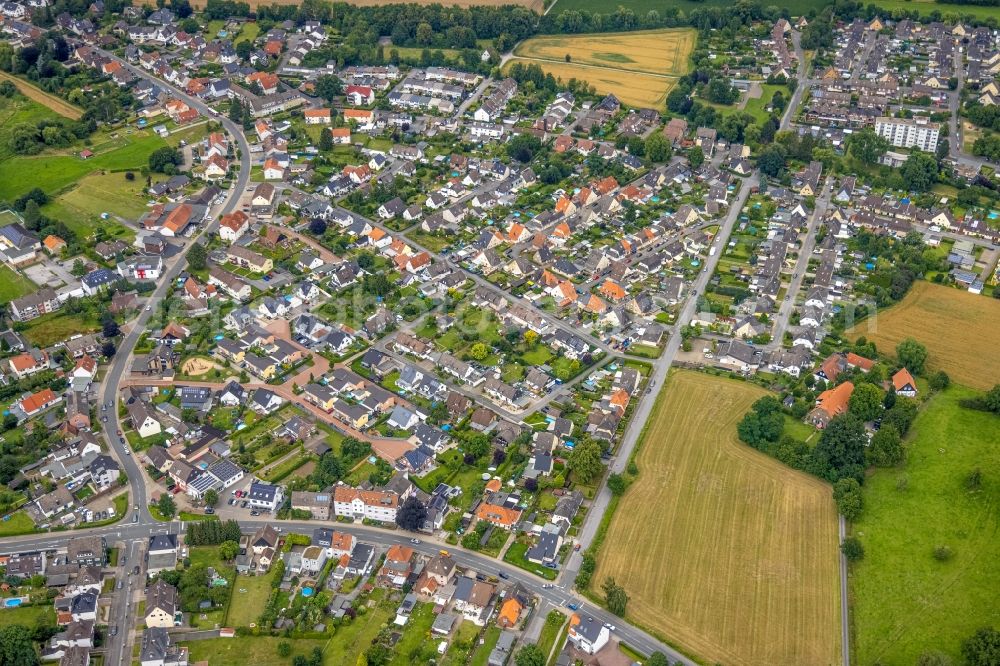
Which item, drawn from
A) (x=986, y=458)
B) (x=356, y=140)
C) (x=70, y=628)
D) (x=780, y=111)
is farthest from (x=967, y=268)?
(x=70, y=628)

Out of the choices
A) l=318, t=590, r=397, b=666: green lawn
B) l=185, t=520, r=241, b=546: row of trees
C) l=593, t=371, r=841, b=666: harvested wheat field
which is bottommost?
l=318, t=590, r=397, b=666: green lawn

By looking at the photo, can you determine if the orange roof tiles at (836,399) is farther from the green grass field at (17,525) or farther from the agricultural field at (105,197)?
the agricultural field at (105,197)

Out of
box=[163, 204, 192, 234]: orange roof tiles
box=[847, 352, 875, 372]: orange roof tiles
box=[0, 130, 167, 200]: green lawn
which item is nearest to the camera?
box=[847, 352, 875, 372]: orange roof tiles

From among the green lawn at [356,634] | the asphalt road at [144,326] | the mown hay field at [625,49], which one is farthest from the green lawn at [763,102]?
the green lawn at [356,634]

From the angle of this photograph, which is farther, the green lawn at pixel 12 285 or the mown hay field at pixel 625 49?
the mown hay field at pixel 625 49

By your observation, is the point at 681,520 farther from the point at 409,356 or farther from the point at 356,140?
the point at 356,140

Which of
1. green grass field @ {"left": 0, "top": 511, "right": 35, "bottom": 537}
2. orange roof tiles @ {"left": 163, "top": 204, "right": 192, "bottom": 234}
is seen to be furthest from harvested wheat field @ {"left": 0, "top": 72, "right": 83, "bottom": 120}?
green grass field @ {"left": 0, "top": 511, "right": 35, "bottom": 537}

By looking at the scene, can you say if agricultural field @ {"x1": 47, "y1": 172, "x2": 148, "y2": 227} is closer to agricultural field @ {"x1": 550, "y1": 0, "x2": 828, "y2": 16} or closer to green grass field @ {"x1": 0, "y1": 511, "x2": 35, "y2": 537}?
green grass field @ {"x1": 0, "y1": 511, "x2": 35, "y2": 537}

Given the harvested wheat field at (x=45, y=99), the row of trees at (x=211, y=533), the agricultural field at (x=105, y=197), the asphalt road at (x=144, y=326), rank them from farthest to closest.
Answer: the harvested wheat field at (x=45, y=99) → the agricultural field at (x=105, y=197) → the asphalt road at (x=144, y=326) → the row of trees at (x=211, y=533)
